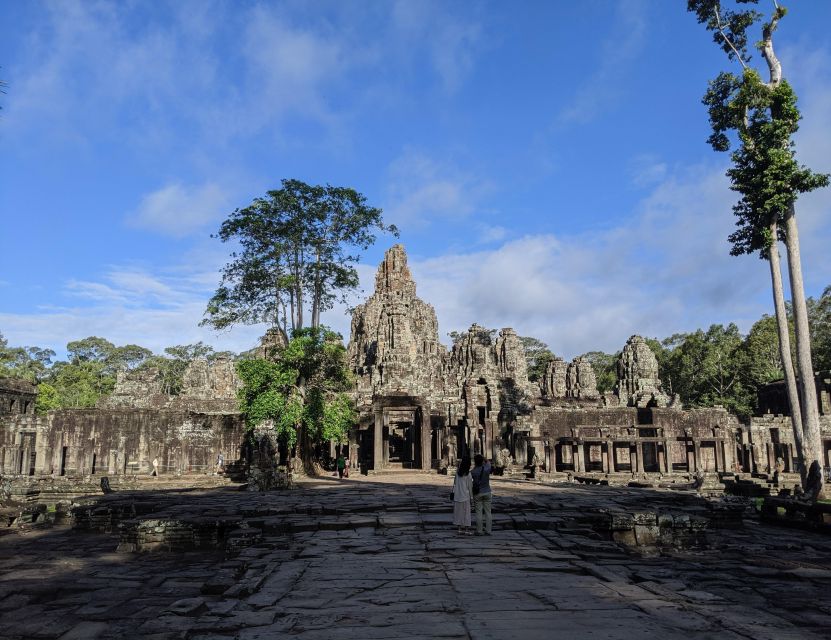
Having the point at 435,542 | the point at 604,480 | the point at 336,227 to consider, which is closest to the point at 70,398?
the point at 336,227

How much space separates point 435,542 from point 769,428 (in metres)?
30.1

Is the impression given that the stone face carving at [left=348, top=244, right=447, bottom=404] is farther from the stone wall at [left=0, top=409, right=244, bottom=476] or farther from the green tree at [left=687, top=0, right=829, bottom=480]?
the green tree at [left=687, top=0, right=829, bottom=480]

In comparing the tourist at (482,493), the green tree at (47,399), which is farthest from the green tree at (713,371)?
the green tree at (47,399)

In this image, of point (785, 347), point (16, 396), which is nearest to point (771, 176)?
point (785, 347)

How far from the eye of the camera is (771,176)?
20.2 m

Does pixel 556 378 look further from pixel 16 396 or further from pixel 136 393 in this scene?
pixel 16 396

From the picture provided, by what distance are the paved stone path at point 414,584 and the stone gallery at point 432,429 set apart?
1437 cm

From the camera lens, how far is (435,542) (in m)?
8.76

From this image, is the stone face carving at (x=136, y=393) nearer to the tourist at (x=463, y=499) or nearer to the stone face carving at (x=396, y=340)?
the stone face carving at (x=396, y=340)

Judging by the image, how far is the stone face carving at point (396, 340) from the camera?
1404 inches

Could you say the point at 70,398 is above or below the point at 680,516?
above

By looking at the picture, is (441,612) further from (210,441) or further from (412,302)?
(412,302)

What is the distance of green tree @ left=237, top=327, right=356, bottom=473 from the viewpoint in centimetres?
2108

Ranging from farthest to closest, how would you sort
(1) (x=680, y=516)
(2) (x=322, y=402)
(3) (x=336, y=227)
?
(3) (x=336, y=227) < (2) (x=322, y=402) < (1) (x=680, y=516)
